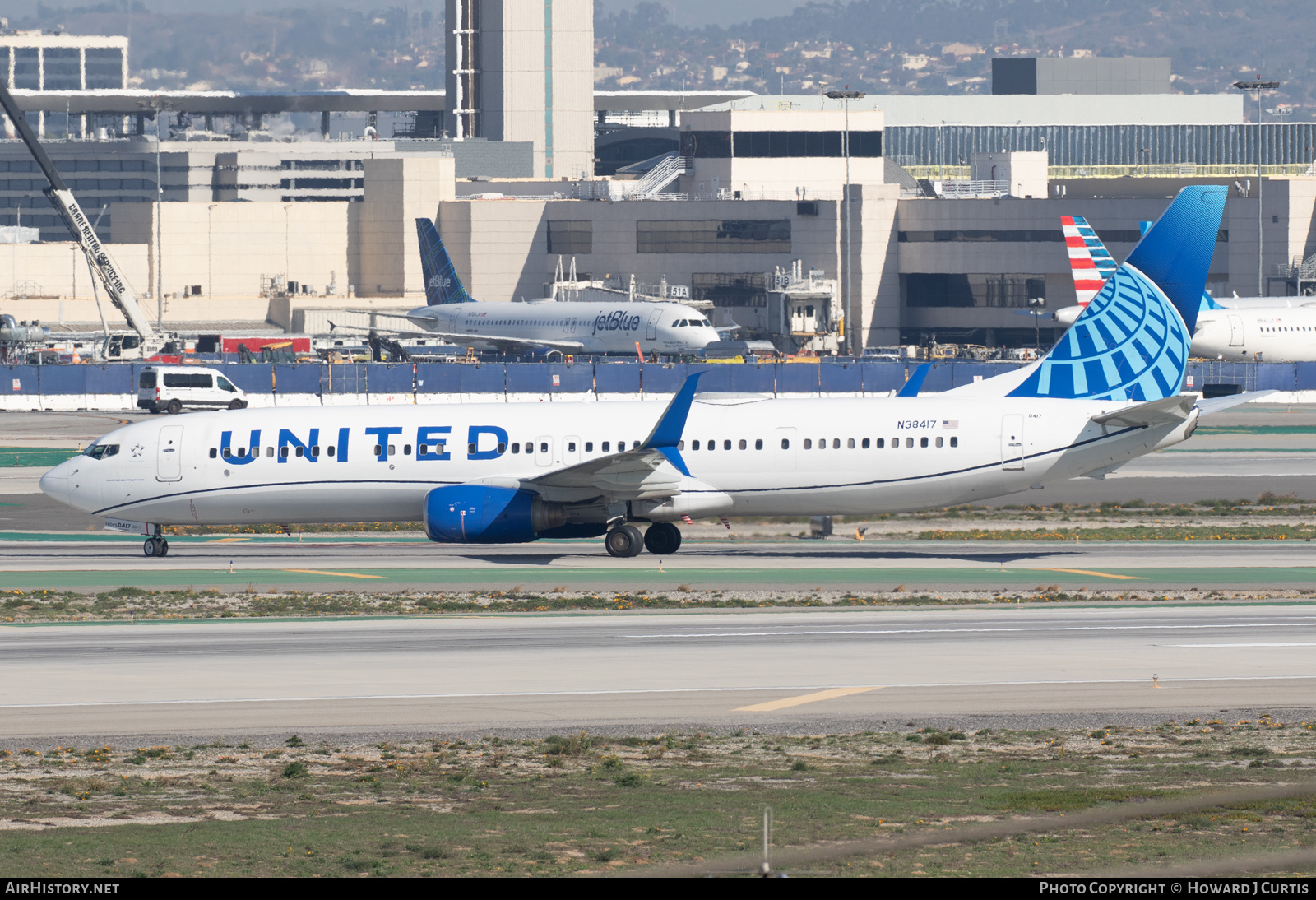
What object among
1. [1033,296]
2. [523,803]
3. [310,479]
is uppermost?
[1033,296]

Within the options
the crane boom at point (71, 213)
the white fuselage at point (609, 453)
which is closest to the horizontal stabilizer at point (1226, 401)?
the white fuselage at point (609, 453)

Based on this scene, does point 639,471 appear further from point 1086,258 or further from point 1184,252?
point 1086,258

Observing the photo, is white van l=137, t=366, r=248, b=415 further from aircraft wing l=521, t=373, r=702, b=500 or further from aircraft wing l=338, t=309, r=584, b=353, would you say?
aircraft wing l=521, t=373, r=702, b=500

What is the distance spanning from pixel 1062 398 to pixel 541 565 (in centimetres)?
1403

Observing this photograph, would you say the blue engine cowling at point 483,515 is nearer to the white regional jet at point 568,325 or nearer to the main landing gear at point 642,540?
the main landing gear at point 642,540

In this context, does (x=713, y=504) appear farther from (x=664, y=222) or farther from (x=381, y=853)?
(x=664, y=222)

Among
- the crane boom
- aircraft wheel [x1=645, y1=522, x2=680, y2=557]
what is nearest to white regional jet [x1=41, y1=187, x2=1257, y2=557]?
aircraft wheel [x1=645, y1=522, x2=680, y2=557]

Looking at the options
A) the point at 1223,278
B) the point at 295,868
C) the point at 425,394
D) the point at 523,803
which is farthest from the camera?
the point at 1223,278

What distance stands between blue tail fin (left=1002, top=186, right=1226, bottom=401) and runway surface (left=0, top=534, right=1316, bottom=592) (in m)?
4.49

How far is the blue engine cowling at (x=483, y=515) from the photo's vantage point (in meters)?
41.2

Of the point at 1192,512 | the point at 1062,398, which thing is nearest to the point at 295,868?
the point at 1062,398

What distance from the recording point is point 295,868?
16.5 m

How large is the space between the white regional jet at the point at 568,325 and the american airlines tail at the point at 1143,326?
225 ft

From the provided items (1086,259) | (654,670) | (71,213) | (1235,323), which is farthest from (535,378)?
(71,213)
